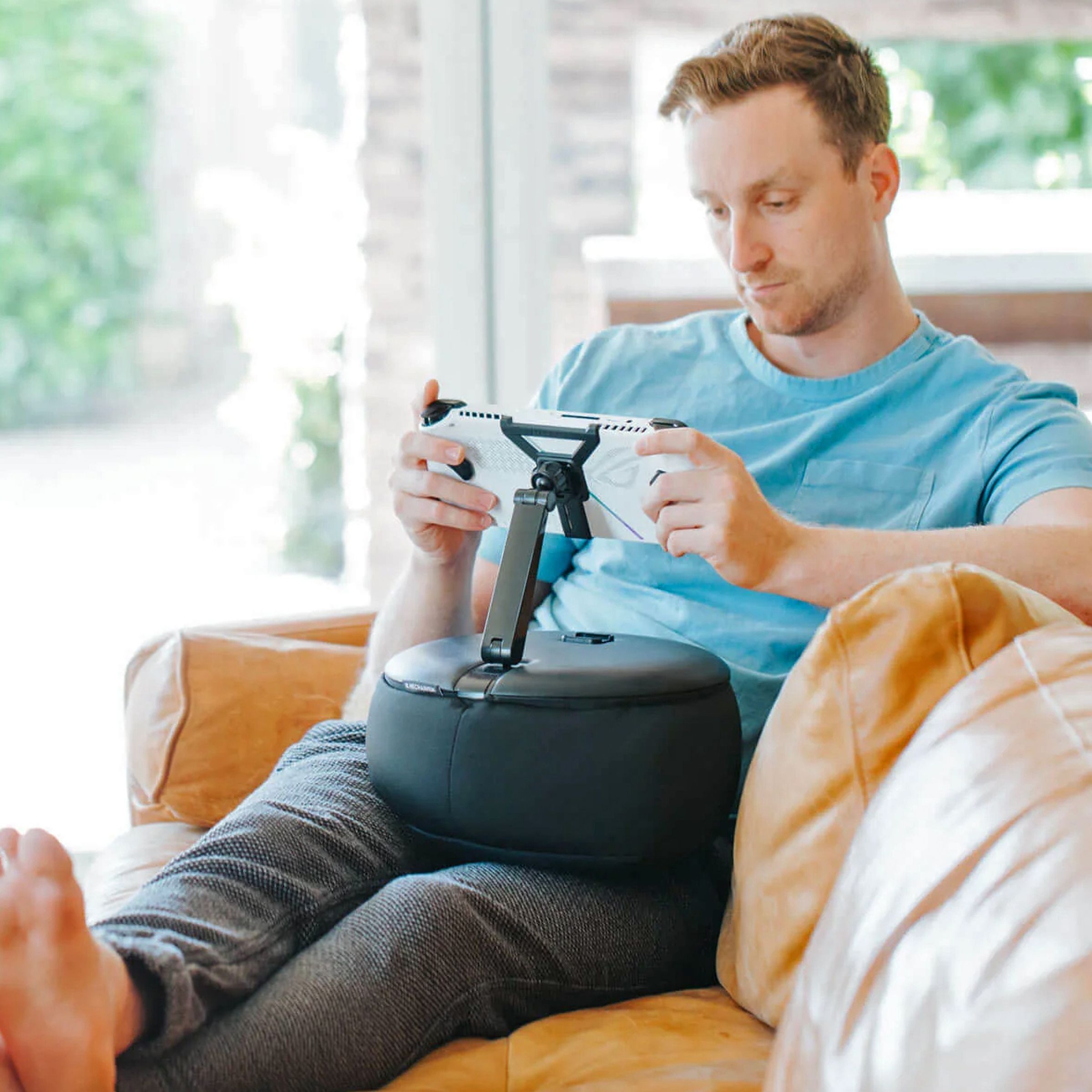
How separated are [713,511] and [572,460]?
147 mm

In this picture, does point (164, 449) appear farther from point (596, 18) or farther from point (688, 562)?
point (688, 562)

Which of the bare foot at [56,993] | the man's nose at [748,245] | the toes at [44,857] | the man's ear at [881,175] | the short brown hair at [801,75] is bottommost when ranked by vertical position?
the bare foot at [56,993]

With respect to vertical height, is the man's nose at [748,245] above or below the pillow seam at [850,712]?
above

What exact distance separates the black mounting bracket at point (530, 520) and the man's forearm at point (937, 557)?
0.22 metres

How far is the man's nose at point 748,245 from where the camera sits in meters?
1.55

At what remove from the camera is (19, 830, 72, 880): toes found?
924 mm

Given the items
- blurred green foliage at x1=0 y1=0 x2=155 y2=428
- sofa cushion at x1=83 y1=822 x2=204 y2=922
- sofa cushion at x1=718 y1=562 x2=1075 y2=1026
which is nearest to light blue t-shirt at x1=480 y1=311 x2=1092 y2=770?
sofa cushion at x1=718 y1=562 x2=1075 y2=1026

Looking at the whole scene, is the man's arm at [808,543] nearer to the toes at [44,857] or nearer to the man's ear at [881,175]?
the man's ear at [881,175]

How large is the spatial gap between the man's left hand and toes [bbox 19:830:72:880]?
24.1 inches

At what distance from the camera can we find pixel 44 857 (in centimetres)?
93

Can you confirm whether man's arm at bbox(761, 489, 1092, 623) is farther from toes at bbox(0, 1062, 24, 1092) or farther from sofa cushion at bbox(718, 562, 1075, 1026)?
toes at bbox(0, 1062, 24, 1092)

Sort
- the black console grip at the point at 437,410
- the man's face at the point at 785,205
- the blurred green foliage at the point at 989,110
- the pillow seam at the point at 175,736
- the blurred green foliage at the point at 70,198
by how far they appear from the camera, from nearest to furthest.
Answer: the black console grip at the point at 437,410 < the man's face at the point at 785,205 < the pillow seam at the point at 175,736 < the blurred green foliage at the point at 70,198 < the blurred green foliage at the point at 989,110

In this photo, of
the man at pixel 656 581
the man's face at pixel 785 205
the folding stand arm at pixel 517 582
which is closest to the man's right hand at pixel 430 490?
the man at pixel 656 581

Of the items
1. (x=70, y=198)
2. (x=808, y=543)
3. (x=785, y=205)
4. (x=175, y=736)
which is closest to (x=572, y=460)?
(x=808, y=543)
